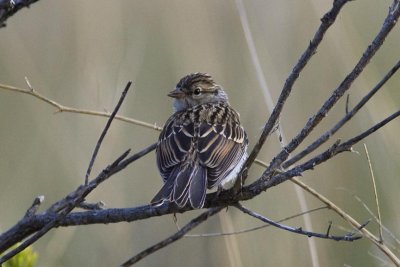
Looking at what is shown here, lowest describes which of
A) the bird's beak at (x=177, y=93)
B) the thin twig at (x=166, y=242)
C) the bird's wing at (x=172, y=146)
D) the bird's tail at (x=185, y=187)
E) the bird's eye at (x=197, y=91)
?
the thin twig at (x=166, y=242)

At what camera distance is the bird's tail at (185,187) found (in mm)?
2664

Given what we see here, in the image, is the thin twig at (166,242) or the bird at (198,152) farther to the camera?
the bird at (198,152)

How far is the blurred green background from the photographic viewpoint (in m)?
4.50

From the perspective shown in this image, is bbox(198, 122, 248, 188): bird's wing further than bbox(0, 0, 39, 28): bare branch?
Yes

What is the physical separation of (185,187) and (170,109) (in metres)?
2.31

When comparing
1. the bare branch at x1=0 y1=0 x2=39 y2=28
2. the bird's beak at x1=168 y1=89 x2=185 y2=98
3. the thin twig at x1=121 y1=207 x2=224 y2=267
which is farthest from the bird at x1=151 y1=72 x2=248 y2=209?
the bare branch at x1=0 y1=0 x2=39 y2=28

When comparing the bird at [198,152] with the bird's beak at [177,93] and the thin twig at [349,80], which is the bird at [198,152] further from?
the thin twig at [349,80]

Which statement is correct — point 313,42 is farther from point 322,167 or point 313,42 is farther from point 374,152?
point 322,167

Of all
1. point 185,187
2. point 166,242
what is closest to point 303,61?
point 166,242

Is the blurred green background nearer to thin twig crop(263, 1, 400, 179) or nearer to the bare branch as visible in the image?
thin twig crop(263, 1, 400, 179)

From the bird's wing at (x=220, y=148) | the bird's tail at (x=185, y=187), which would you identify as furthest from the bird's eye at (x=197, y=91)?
the bird's tail at (x=185, y=187)

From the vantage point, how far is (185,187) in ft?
9.23

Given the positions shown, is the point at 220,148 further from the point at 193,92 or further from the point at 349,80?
the point at 349,80

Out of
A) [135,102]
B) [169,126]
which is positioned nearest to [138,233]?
[135,102]
